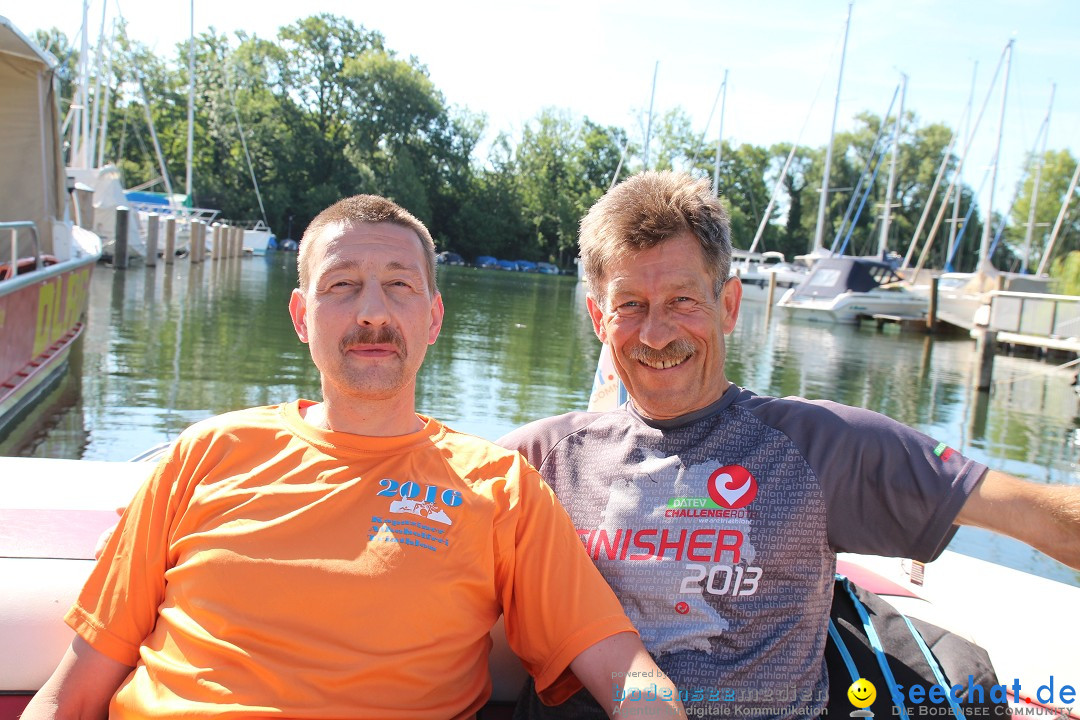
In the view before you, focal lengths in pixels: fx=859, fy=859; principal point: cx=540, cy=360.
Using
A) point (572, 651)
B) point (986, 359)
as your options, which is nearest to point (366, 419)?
point (572, 651)

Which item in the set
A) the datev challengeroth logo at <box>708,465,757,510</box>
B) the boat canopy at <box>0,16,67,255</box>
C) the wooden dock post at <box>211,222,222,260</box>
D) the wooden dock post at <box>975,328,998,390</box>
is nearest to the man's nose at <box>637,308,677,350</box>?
the datev challengeroth logo at <box>708,465,757,510</box>

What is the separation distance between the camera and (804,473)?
79.8 inches

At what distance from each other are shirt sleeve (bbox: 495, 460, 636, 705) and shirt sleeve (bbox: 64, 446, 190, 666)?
75 cm

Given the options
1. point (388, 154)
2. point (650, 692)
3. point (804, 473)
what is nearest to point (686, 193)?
point (804, 473)

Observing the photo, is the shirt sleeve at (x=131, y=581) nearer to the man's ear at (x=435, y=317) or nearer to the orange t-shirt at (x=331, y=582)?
the orange t-shirt at (x=331, y=582)

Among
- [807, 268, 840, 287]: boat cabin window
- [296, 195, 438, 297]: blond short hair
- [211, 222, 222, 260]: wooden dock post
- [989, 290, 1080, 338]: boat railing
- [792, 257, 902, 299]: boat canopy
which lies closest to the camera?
[296, 195, 438, 297]: blond short hair

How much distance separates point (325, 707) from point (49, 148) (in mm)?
8421

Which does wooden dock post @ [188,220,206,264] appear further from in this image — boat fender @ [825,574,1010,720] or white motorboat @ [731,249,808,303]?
boat fender @ [825,574,1010,720]

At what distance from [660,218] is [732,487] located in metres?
0.71

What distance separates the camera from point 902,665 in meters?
1.98

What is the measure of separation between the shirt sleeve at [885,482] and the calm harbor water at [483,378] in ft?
15.9

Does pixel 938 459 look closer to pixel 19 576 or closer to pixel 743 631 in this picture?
pixel 743 631

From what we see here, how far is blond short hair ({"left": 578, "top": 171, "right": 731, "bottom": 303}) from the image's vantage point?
7.32 ft

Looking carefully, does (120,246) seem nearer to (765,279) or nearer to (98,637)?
(765,279)
